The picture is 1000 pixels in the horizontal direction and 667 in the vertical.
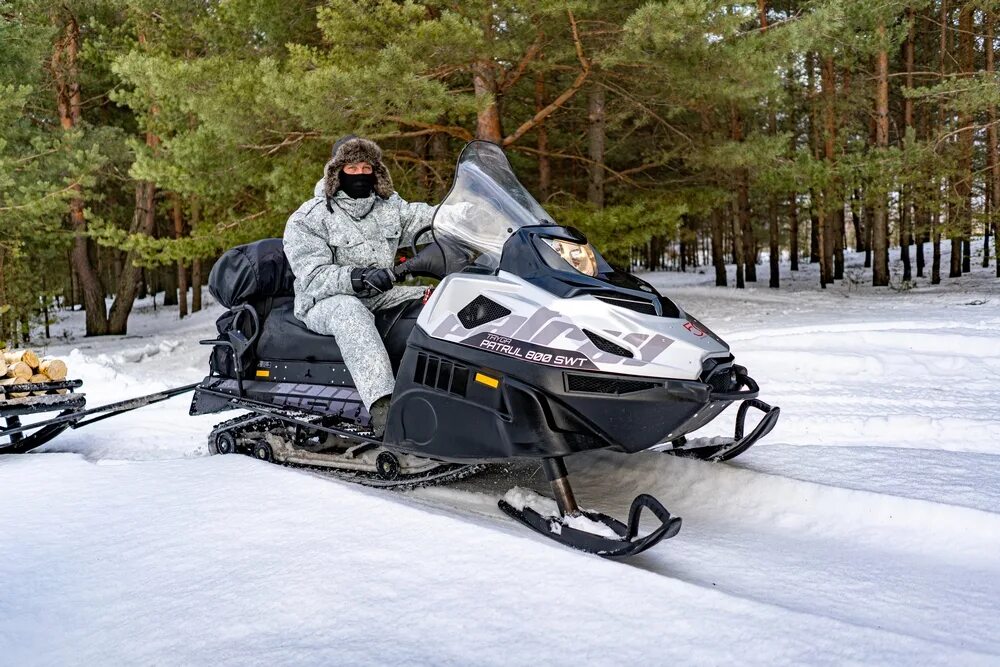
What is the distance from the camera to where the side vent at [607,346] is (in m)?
2.52

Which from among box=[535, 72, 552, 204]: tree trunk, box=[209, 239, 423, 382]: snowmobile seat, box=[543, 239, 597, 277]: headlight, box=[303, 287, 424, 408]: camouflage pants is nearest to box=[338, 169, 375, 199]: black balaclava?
box=[209, 239, 423, 382]: snowmobile seat

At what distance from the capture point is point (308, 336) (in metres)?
3.71

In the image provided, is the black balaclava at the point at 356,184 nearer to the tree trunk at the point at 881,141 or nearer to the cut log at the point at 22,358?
the cut log at the point at 22,358

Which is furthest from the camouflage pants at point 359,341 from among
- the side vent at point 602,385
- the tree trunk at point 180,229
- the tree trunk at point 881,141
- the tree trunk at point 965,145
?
the tree trunk at point 180,229

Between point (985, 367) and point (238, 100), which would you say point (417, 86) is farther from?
point (985, 367)

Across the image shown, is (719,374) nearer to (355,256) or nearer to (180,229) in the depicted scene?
(355,256)

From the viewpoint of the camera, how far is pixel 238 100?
868 centimetres

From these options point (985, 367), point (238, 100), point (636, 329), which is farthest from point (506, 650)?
point (238, 100)

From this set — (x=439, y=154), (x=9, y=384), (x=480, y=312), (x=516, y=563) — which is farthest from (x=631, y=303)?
(x=439, y=154)

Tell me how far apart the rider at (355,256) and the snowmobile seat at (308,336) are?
8cm

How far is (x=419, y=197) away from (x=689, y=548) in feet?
28.1

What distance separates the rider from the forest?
4.21 metres

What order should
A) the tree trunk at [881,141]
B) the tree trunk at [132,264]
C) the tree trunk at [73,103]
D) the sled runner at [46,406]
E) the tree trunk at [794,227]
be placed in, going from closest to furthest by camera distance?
the sled runner at [46,406] → the tree trunk at [881,141] → the tree trunk at [73,103] → the tree trunk at [132,264] → the tree trunk at [794,227]

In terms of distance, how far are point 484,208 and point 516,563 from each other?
1.56 m
